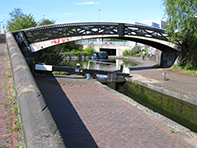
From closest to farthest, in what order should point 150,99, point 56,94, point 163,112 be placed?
point 56,94, point 163,112, point 150,99

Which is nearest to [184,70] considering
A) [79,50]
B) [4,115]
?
[4,115]

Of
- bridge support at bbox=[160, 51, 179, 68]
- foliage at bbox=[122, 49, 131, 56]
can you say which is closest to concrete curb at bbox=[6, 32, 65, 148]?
bridge support at bbox=[160, 51, 179, 68]

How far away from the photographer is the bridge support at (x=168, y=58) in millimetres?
17047

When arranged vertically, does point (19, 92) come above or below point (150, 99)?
above

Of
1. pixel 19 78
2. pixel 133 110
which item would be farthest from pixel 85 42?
pixel 19 78

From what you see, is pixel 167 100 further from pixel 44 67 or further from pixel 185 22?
pixel 44 67

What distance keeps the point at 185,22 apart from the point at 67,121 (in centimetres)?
1165

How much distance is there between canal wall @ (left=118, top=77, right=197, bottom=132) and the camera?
7610 mm

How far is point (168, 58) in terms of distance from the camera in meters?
17.9

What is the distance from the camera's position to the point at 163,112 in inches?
332

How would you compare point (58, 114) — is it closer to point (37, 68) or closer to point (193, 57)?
point (37, 68)

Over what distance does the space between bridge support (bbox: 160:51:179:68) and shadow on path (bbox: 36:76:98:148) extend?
1278 centimetres

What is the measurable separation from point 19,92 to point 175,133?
3.99m

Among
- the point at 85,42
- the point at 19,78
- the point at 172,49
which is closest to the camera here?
the point at 19,78
